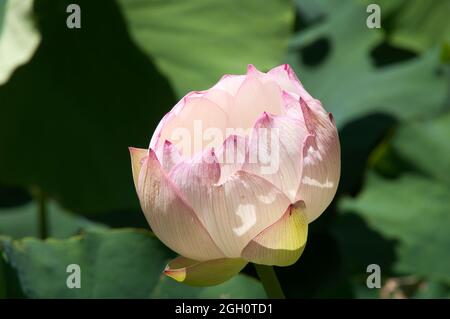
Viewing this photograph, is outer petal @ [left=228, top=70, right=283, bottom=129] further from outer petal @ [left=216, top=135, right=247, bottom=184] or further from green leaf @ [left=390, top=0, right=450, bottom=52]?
green leaf @ [left=390, top=0, right=450, bottom=52]

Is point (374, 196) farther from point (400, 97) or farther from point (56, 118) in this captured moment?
point (56, 118)

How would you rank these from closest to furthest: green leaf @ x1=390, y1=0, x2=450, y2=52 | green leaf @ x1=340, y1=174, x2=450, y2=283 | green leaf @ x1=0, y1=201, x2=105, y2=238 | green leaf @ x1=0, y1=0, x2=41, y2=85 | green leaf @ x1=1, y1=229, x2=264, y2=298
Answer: green leaf @ x1=1, y1=229, x2=264, y2=298
green leaf @ x1=0, y1=0, x2=41, y2=85
green leaf @ x1=340, y1=174, x2=450, y2=283
green leaf @ x1=0, y1=201, x2=105, y2=238
green leaf @ x1=390, y1=0, x2=450, y2=52

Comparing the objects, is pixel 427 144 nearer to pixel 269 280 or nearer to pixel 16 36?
pixel 16 36

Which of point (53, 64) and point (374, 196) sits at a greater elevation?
point (53, 64)

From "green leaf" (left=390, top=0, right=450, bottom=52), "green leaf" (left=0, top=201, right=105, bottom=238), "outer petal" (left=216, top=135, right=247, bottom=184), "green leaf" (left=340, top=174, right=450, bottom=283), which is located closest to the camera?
"outer petal" (left=216, top=135, right=247, bottom=184)

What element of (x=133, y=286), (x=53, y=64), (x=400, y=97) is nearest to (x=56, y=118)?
(x=53, y=64)

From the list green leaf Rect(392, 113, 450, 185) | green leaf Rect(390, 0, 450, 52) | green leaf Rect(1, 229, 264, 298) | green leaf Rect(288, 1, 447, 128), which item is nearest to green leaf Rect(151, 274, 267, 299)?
green leaf Rect(1, 229, 264, 298)
